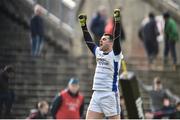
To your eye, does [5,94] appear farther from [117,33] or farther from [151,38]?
[151,38]

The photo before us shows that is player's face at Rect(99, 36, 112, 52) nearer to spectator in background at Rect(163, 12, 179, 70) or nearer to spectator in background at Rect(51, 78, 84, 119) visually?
spectator in background at Rect(51, 78, 84, 119)

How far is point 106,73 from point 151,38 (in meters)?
11.8

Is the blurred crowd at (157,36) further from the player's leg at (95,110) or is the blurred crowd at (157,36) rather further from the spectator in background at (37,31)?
the player's leg at (95,110)

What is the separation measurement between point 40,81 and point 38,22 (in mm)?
1920

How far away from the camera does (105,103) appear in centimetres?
1505

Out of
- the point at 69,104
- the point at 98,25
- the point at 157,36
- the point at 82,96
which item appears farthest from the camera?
the point at 157,36

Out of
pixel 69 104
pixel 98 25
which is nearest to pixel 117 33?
pixel 69 104

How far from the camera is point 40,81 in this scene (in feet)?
83.6

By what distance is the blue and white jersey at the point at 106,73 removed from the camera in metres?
15.0

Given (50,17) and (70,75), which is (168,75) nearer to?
(70,75)

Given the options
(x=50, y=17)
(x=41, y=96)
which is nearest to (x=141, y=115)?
(x=41, y=96)

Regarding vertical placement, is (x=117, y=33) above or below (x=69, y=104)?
above

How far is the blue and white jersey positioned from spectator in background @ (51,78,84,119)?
471 centimetres

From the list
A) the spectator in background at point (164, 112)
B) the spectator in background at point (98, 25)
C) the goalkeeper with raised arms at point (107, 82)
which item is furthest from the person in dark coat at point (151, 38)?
the goalkeeper with raised arms at point (107, 82)
